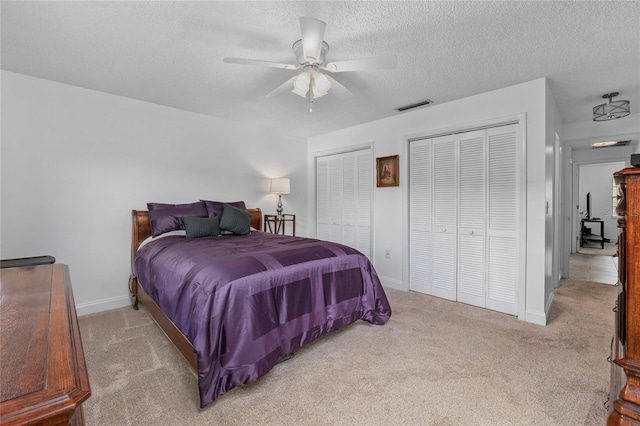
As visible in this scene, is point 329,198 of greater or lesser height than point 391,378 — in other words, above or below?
above

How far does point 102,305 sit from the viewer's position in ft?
10.6

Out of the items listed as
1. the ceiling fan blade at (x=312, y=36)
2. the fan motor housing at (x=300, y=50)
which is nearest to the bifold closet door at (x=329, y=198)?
the fan motor housing at (x=300, y=50)

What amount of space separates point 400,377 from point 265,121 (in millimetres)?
3675

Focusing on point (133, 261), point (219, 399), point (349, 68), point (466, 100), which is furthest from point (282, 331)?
point (466, 100)

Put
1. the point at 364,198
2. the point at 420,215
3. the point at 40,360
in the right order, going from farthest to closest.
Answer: the point at 364,198 → the point at 420,215 → the point at 40,360

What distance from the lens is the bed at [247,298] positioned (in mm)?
1764

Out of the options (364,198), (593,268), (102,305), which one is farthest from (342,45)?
(593,268)

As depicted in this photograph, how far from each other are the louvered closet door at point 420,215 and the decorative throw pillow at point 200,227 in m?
2.51

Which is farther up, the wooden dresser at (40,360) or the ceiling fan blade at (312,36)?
the ceiling fan blade at (312,36)

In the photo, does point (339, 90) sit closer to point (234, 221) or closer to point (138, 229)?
point (234, 221)

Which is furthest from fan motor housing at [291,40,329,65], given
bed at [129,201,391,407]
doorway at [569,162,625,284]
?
doorway at [569,162,625,284]

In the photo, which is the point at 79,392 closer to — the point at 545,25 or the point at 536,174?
the point at 545,25

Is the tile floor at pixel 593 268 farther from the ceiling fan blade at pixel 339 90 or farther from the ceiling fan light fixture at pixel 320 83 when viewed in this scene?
the ceiling fan light fixture at pixel 320 83

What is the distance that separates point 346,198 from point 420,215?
132cm
